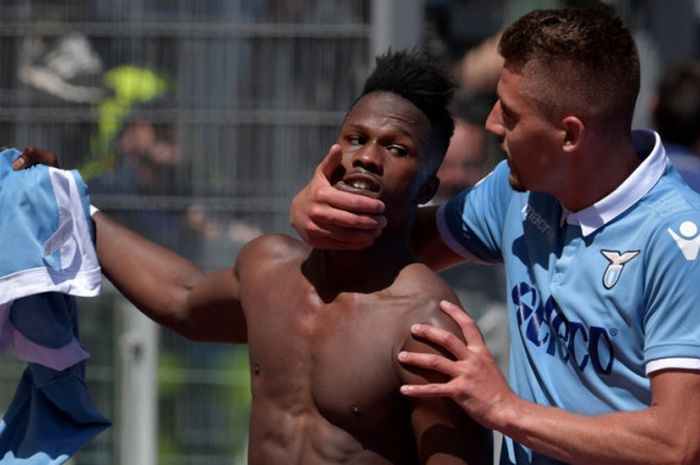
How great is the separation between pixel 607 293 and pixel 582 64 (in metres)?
0.47

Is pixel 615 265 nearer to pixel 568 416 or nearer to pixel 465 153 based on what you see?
pixel 568 416

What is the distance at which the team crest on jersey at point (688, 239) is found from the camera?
3.04 meters

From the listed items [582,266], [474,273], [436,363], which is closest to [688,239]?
[582,266]

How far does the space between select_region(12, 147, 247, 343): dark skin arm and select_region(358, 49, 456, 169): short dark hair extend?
0.57 m

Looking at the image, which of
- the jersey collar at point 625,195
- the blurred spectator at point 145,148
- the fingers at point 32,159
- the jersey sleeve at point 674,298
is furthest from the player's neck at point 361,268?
the blurred spectator at point 145,148

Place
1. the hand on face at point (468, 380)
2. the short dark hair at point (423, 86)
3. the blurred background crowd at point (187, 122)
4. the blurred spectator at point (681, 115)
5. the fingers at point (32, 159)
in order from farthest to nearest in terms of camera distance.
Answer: the blurred background crowd at point (187, 122) < the blurred spectator at point (681, 115) < the fingers at point (32, 159) < the short dark hair at point (423, 86) < the hand on face at point (468, 380)

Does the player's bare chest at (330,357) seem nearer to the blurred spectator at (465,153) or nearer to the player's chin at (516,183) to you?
the player's chin at (516,183)

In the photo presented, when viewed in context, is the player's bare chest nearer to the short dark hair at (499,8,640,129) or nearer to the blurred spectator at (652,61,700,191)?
the short dark hair at (499,8,640,129)

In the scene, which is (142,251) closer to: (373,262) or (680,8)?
(373,262)

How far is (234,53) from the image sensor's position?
637cm

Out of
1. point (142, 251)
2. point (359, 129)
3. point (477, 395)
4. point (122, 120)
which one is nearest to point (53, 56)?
point (122, 120)

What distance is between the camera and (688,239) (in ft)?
10.0

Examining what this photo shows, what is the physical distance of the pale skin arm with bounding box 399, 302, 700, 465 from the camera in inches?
118

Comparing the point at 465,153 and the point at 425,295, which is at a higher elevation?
the point at 425,295
